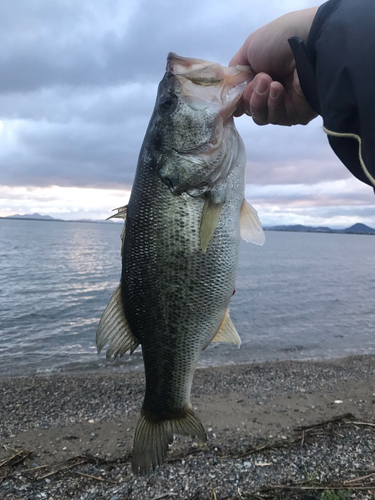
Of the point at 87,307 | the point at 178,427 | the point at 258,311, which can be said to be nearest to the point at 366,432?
the point at 178,427

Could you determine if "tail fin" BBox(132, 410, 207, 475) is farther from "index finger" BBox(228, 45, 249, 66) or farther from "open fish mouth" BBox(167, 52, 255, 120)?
"index finger" BBox(228, 45, 249, 66)

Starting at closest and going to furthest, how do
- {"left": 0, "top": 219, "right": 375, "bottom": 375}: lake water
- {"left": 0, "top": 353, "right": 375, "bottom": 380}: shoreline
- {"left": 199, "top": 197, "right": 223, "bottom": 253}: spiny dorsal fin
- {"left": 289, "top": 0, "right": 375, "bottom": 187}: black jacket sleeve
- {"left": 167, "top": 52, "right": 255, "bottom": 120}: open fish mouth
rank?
{"left": 289, "top": 0, "right": 375, "bottom": 187}: black jacket sleeve → {"left": 199, "top": 197, "right": 223, "bottom": 253}: spiny dorsal fin → {"left": 167, "top": 52, "right": 255, "bottom": 120}: open fish mouth → {"left": 0, "top": 353, "right": 375, "bottom": 380}: shoreline → {"left": 0, "top": 219, "right": 375, "bottom": 375}: lake water

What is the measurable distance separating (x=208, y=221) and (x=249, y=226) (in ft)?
1.53

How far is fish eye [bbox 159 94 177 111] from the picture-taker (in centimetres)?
278

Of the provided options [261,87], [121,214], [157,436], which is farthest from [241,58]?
[157,436]

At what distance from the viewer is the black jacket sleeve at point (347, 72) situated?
1715 millimetres

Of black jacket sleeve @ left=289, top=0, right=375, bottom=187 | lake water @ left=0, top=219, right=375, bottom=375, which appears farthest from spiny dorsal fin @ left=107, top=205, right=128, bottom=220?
lake water @ left=0, top=219, right=375, bottom=375

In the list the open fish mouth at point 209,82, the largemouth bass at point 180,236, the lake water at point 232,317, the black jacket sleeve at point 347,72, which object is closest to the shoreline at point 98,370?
the lake water at point 232,317

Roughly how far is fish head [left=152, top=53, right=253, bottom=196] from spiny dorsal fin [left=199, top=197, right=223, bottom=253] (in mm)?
126

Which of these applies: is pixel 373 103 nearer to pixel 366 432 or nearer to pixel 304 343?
pixel 366 432

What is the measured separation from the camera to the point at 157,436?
9.21 feet

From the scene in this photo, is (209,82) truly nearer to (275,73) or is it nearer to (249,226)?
(275,73)

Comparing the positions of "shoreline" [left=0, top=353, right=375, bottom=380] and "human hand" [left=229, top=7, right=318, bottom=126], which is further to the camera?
"shoreline" [left=0, top=353, right=375, bottom=380]

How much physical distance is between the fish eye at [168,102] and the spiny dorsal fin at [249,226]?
0.97 metres
